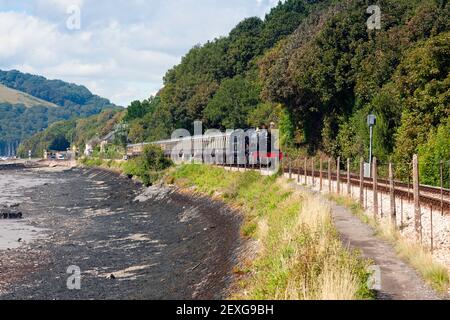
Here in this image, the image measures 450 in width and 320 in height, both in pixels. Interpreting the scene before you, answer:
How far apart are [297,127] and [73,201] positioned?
79.0 ft

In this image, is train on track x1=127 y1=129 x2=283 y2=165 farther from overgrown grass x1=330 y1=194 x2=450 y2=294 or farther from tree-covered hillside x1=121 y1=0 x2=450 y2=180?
overgrown grass x1=330 y1=194 x2=450 y2=294

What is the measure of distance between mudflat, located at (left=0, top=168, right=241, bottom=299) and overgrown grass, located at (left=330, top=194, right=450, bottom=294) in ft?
14.8

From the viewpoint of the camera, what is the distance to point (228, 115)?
8744 cm

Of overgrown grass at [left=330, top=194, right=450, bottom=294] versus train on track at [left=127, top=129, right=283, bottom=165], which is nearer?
overgrown grass at [left=330, top=194, right=450, bottom=294]

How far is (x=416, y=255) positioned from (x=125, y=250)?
15.3 metres

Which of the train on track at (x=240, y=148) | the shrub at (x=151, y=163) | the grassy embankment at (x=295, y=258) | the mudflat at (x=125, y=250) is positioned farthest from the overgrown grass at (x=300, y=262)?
the shrub at (x=151, y=163)

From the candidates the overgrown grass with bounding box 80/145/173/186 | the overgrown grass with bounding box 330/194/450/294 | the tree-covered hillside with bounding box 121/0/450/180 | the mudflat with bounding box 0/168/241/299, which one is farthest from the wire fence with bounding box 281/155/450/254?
the overgrown grass with bounding box 80/145/173/186

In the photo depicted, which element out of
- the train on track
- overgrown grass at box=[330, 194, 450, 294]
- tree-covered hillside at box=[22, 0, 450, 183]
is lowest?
overgrown grass at box=[330, 194, 450, 294]

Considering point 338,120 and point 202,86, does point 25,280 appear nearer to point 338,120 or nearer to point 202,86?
point 338,120

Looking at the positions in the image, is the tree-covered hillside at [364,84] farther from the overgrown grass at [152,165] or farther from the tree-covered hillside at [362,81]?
the overgrown grass at [152,165]

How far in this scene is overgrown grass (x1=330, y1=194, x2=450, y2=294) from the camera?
11.2 metres

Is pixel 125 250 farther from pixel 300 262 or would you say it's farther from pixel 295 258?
pixel 300 262

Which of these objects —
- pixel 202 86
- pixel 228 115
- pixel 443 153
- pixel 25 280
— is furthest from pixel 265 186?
pixel 202 86

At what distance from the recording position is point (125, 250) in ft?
83.7
